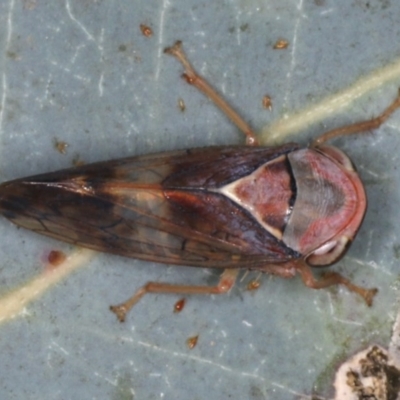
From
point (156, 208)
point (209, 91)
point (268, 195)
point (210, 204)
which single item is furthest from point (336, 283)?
point (209, 91)

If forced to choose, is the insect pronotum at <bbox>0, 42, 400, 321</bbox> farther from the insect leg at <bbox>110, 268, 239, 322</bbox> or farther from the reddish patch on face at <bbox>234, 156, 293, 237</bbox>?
the insect leg at <bbox>110, 268, 239, 322</bbox>

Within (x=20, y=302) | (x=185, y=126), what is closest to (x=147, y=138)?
(x=185, y=126)

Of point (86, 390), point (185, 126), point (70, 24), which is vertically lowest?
point (86, 390)

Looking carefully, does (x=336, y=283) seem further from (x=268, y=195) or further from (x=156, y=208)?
(x=156, y=208)

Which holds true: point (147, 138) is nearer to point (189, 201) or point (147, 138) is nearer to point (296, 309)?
point (189, 201)

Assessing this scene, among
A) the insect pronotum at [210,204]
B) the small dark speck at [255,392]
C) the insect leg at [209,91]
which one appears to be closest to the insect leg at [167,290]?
the insect pronotum at [210,204]

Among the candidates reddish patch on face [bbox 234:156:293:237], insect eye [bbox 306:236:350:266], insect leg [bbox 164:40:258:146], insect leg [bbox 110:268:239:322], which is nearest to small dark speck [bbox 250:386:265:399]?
insect leg [bbox 110:268:239:322]
